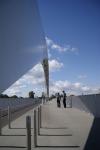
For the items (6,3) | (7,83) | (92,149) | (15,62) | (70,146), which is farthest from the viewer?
(70,146)

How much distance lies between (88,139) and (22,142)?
6.52ft

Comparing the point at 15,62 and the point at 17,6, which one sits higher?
the point at 17,6

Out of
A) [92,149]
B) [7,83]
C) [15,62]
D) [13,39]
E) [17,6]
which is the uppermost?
[17,6]

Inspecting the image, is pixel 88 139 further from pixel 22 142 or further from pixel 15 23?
pixel 15 23

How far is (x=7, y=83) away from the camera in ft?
12.6

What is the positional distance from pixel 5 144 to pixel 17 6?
5.34 m

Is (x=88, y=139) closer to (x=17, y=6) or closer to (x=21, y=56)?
(x=21, y=56)

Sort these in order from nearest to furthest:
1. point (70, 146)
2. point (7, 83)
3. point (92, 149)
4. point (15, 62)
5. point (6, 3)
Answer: point (6, 3)
point (7, 83)
point (15, 62)
point (92, 149)
point (70, 146)

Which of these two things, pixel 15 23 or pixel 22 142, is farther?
pixel 22 142

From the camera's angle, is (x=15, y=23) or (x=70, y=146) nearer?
(x=15, y=23)

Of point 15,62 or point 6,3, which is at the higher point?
point 6,3

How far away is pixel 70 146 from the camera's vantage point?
26.9 ft

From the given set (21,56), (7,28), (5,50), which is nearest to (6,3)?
(7,28)

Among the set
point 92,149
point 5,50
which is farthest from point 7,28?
point 92,149
